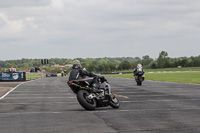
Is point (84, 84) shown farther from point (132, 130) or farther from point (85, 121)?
point (132, 130)

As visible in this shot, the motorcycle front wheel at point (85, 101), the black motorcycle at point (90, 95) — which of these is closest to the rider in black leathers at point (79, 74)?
the black motorcycle at point (90, 95)

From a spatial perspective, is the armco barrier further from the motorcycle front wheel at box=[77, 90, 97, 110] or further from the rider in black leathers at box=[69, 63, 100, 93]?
the motorcycle front wheel at box=[77, 90, 97, 110]

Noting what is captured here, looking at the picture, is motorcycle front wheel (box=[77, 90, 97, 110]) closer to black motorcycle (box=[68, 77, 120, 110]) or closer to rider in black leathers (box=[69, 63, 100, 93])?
black motorcycle (box=[68, 77, 120, 110])

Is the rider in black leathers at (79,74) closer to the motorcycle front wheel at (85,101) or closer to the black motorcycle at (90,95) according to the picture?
the black motorcycle at (90,95)

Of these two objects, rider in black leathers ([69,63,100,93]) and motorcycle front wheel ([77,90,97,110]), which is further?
rider in black leathers ([69,63,100,93])

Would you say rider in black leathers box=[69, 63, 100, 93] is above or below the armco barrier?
above

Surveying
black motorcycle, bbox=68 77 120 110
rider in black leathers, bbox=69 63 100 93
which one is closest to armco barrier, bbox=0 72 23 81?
rider in black leathers, bbox=69 63 100 93

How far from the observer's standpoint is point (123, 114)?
10.8m

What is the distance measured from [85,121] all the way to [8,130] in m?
2.10

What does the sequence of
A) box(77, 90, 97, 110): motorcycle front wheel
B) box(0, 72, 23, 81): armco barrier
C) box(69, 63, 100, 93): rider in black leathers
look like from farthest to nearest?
box(0, 72, 23, 81): armco barrier, box(69, 63, 100, 93): rider in black leathers, box(77, 90, 97, 110): motorcycle front wheel

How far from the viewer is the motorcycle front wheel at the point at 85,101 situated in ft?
38.5

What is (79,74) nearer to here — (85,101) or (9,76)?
(85,101)

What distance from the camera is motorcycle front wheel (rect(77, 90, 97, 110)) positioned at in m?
11.7

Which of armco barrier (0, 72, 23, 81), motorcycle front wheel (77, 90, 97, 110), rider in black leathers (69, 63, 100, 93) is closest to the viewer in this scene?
motorcycle front wheel (77, 90, 97, 110)
